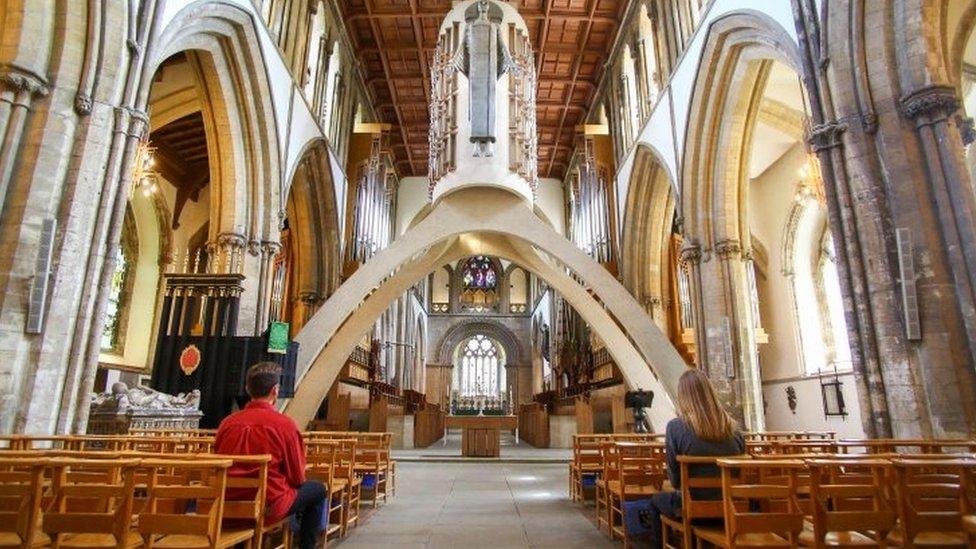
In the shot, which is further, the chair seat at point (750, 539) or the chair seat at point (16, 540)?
the chair seat at point (750, 539)

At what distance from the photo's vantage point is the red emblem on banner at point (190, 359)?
7.73m

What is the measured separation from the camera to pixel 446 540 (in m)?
3.76

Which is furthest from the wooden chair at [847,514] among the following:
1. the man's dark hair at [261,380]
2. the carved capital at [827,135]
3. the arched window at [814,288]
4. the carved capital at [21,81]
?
the arched window at [814,288]

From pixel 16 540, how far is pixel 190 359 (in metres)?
6.21

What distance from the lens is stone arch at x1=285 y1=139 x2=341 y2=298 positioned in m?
12.3

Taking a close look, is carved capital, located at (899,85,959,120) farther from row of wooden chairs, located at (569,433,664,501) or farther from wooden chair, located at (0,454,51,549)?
wooden chair, located at (0,454,51,549)

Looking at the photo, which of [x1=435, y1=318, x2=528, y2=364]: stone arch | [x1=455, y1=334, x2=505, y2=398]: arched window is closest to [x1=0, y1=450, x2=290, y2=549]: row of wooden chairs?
[x1=435, y1=318, x2=528, y2=364]: stone arch

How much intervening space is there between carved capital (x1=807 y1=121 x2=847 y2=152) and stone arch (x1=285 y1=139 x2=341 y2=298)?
31.4 feet

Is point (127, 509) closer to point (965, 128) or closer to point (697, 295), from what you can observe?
point (965, 128)

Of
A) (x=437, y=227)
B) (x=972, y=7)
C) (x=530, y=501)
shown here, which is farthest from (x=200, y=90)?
(x=972, y=7)

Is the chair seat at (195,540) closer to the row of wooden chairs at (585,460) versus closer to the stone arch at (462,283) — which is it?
the row of wooden chairs at (585,460)

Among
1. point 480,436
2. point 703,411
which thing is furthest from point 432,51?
point 703,411

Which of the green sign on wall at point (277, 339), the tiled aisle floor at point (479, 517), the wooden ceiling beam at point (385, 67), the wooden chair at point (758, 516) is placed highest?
the wooden ceiling beam at point (385, 67)

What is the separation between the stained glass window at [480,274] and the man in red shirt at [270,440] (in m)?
23.5
